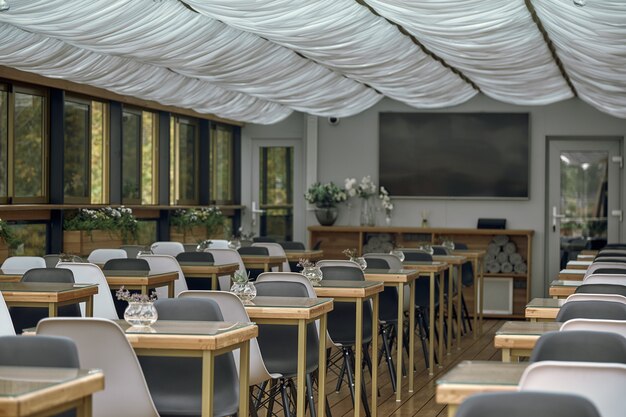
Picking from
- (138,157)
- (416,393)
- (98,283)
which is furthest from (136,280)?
(138,157)

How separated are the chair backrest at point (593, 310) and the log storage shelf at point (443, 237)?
10156 millimetres

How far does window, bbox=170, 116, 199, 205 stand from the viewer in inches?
614

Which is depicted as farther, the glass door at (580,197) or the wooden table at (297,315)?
the glass door at (580,197)

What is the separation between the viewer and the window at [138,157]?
14.1 metres

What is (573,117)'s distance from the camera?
16.1 meters

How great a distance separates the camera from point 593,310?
17.4 feet

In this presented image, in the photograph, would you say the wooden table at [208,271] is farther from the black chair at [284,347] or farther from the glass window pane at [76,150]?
the glass window pane at [76,150]

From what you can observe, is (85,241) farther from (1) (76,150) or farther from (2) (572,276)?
(2) (572,276)

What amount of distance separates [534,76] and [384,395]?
17.9ft

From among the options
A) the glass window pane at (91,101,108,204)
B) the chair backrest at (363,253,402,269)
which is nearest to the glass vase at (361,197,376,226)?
the glass window pane at (91,101,108,204)

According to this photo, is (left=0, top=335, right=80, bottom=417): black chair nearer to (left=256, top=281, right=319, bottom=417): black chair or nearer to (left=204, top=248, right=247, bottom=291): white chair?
(left=256, top=281, right=319, bottom=417): black chair

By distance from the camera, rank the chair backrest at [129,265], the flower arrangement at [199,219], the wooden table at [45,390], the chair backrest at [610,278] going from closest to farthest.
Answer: the wooden table at [45,390]
the chair backrest at [610,278]
the chair backrest at [129,265]
the flower arrangement at [199,219]

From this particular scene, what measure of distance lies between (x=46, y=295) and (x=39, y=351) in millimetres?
2909

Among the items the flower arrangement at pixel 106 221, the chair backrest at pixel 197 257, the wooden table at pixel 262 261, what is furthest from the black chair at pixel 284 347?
the flower arrangement at pixel 106 221
